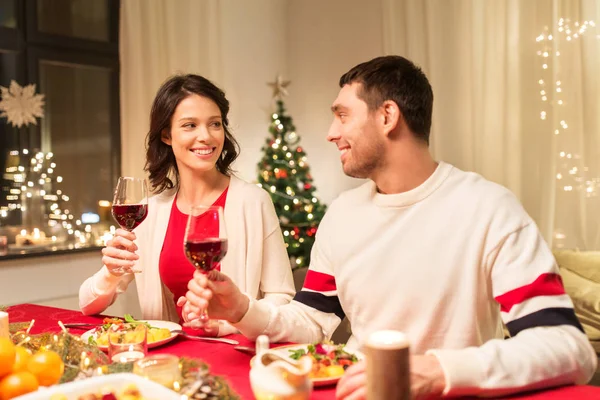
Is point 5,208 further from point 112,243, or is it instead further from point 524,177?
point 524,177

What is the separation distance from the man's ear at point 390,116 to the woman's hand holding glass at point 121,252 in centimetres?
84

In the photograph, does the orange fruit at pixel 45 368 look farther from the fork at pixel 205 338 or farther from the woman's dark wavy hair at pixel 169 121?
the woman's dark wavy hair at pixel 169 121

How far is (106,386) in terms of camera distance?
1096 millimetres

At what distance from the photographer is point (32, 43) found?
4270 millimetres

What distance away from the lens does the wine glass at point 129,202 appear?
1807 mm

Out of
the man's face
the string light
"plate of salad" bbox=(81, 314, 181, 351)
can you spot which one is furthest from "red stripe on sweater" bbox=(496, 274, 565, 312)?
the string light

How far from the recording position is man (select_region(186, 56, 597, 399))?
1225 millimetres

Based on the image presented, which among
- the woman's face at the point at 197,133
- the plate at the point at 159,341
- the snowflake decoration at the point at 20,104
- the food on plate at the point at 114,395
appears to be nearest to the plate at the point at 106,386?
the food on plate at the point at 114,395

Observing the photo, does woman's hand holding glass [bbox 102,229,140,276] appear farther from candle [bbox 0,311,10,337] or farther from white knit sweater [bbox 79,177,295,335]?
candle [bbox 0,311,10,337]

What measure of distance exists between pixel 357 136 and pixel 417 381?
0.83 m

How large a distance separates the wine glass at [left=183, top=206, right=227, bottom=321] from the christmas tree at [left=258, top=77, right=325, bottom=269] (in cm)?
391

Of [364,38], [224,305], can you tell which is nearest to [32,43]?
[364,38]

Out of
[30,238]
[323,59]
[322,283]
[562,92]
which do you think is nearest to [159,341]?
[322,283]

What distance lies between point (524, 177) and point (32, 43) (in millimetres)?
3727
